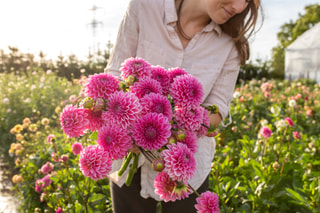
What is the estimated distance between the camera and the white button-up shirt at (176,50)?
46.9 inches

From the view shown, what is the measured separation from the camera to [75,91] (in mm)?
5367

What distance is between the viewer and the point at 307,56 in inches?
587

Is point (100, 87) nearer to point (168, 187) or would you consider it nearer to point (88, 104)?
point (88, 104)

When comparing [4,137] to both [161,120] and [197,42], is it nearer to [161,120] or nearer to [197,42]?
[197,42]

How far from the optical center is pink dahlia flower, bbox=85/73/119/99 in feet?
2.07

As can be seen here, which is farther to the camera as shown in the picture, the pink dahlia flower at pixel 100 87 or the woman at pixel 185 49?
the woman at pixel 185 49

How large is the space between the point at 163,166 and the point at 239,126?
9.13ft

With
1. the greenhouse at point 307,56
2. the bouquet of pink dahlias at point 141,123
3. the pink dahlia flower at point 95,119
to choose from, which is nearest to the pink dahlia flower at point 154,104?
the bouquet of pink dahlias at point 141,123

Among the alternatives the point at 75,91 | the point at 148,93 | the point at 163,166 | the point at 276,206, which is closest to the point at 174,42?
the point at 148,93

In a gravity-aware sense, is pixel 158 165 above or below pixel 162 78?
below

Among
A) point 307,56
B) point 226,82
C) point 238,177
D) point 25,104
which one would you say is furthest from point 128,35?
point 307,56

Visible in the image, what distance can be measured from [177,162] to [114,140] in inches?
5.9

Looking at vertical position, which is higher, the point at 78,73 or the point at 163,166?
the point at 163,166

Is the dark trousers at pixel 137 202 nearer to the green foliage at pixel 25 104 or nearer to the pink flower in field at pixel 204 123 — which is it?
the pink flower in field at pixel 204 123
